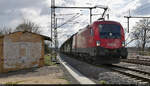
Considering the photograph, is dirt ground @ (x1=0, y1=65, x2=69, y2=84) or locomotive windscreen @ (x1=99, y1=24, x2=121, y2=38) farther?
locomotive windscreen @ (x1=99, y1=24, x2=121, y2=38)

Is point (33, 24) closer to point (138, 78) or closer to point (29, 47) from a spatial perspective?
point (29, 47)

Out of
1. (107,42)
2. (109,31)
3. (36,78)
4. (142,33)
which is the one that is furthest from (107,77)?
(142,33)

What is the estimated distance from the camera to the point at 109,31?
48.0 ft

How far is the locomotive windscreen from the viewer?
14.5 m

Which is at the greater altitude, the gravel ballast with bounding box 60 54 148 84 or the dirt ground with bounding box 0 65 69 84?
the gravel ballast with bounding box 60 54 148 84

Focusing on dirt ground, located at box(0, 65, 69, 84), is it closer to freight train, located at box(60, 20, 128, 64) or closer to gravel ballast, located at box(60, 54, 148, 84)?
gravel ballast, located at box(60, 54, 148, 84)

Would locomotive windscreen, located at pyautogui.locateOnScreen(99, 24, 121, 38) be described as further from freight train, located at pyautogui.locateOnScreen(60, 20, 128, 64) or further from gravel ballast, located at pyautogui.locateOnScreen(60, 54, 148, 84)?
gravel ballast, located at pyautogui.locateOnScreen(60, 54, 148, 84)

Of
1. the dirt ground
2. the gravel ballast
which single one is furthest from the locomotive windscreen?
the dirt ground

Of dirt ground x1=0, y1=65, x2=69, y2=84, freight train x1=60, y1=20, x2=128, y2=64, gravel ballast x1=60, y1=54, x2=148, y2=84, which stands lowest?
dirt ground x1=0, y1=65, x2=69, y2=84

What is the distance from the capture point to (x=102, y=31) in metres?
14.6

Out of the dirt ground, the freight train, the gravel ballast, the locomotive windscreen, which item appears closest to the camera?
the gravel ballast

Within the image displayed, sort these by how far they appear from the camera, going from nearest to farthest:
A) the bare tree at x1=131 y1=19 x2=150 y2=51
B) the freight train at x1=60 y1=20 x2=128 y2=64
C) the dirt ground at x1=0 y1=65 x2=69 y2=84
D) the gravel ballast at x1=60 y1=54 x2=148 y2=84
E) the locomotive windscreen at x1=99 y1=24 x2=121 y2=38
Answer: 1. the gravel ballast at x1=60 y1=54 x2=148 y2=84
2. the dirt ground at x1=0 y1=65 x2=69 y2=84
3. the freight train at x1=60 y1=20 x2=128 y2=64
4. the locomotive windscreen at x1=99 y1=24 x2=121 y2=38
5. the bare tree at x1=131 y1=19 x2=150 y2=51

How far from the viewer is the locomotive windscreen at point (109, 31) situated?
14.5 metres

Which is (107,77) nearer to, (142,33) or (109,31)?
(109,31)
